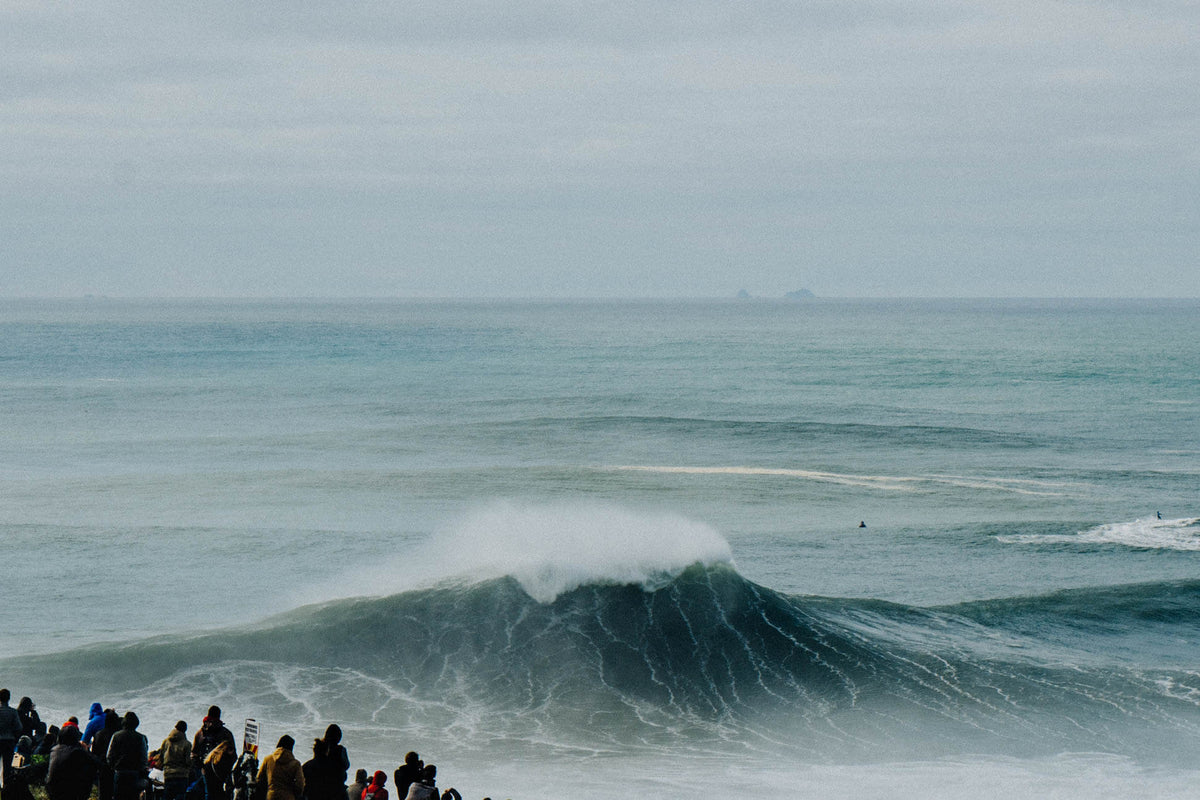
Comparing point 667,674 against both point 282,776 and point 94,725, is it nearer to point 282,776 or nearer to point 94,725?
point 94,725

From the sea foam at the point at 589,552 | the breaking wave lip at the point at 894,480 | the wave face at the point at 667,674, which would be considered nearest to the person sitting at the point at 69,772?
the wave face at the point at 667,674

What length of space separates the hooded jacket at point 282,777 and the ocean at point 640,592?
5.06m

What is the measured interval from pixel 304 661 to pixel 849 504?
20.7 m

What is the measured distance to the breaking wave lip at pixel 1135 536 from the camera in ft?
95.9

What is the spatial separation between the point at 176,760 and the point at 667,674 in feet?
32.3

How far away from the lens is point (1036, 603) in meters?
23.5

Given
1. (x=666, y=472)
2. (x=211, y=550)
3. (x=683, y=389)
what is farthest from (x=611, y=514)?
(x=683, y=389)

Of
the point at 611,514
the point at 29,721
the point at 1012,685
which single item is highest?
the point at 611,514

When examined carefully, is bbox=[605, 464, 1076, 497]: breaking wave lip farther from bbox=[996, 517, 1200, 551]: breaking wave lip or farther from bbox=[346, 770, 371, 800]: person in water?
bbox=[346, 770, 371, 800]: person in water

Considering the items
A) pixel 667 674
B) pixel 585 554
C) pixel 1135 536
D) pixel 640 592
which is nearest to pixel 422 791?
pixel 667 674

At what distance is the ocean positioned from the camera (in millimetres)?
15742

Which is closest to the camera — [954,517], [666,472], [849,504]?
Answer: [954,517]

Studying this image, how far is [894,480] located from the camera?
39844mm

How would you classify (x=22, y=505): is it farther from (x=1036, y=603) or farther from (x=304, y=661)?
(x=1036, y=603)
